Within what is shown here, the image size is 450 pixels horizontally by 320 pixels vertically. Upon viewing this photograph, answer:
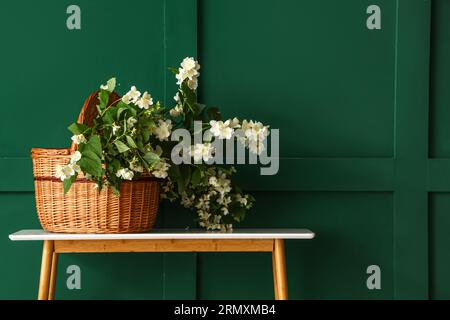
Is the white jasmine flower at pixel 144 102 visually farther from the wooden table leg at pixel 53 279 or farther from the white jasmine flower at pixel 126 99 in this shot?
the wooden table leg at pixel 53 279

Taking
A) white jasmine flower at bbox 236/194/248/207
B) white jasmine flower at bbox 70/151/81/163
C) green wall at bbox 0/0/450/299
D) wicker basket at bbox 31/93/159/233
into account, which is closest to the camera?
white jasmine flower at bbox 70/151/81/163

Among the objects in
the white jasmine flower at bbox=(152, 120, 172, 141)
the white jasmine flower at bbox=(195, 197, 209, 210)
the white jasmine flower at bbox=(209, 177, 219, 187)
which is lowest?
the white jasmine flower at bbox=(195, 197, 209, 210)

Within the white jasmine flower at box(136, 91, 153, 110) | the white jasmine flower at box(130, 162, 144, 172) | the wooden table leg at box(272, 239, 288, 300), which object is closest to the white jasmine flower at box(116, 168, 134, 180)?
the white jasmine flower at box(130, 162, 144, 172)

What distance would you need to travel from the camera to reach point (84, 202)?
2.64 meters

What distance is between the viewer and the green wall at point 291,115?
120 inches

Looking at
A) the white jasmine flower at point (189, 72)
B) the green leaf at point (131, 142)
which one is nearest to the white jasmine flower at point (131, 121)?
the green leaf at point (131, 142)

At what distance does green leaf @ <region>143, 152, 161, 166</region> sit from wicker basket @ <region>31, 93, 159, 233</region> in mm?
90

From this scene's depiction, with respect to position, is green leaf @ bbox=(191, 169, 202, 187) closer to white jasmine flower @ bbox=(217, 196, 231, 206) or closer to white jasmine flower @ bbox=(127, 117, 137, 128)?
white jasmine flower @ bbox=(217, 196, 231, 206)

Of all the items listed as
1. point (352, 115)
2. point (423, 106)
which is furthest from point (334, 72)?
point (423, 106)

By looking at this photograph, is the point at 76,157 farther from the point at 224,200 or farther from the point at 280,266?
the point at 280,266

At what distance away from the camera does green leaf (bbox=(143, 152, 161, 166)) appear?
2.62 m

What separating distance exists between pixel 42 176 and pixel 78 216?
0.20 m

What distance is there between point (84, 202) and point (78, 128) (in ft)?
0.85
